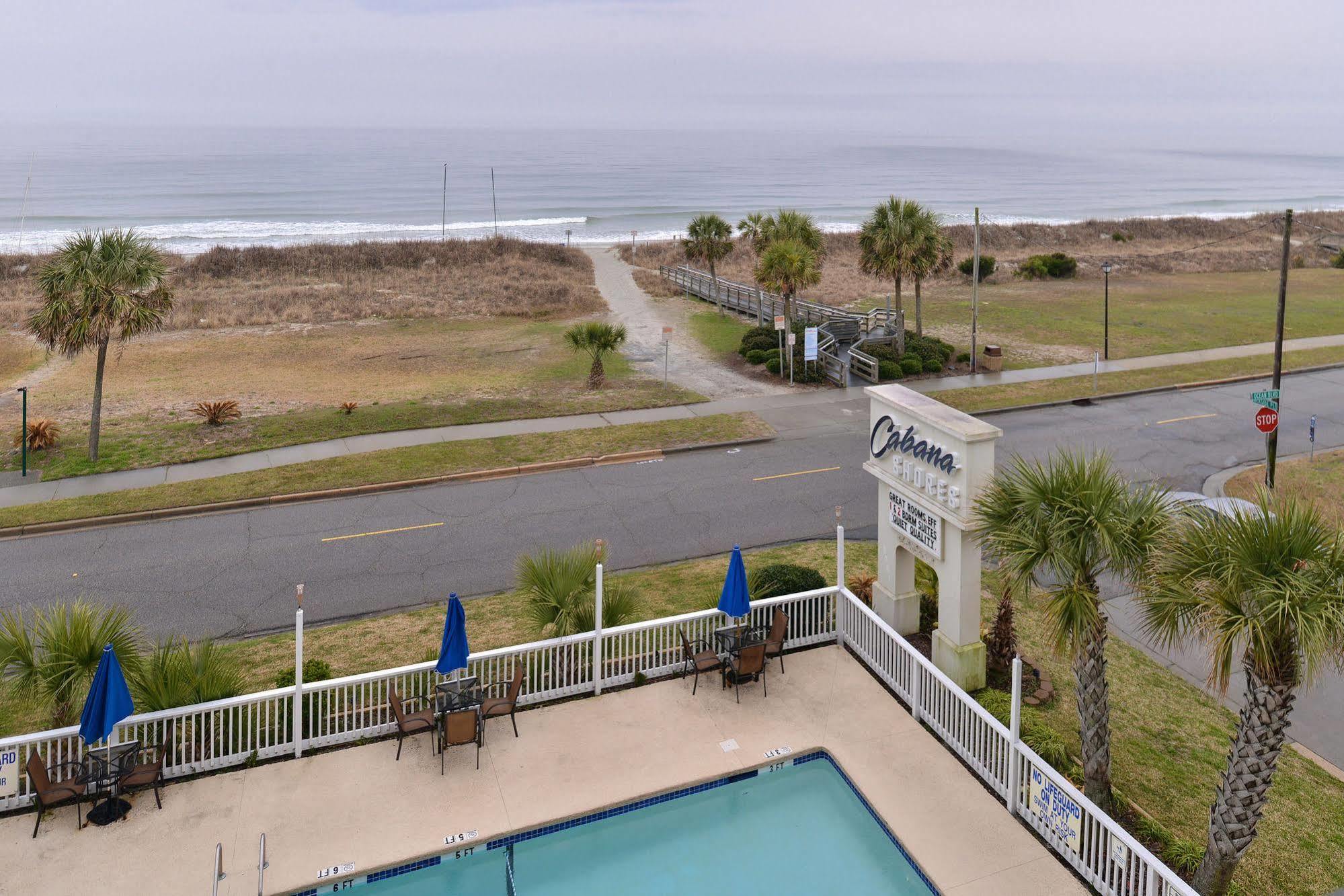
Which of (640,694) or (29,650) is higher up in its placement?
(29,650)

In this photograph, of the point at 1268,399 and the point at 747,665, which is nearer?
the point at 747,665

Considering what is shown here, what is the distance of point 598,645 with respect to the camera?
39.8ft

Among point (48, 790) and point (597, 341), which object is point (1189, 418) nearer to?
point (597, 341)

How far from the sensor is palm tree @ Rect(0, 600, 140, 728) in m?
10.4

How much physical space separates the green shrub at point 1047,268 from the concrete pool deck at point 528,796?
4800cm

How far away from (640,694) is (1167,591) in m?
6.69

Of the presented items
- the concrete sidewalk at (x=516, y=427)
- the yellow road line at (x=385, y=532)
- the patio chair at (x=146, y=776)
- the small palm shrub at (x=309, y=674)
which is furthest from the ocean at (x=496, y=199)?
the patio chair at (x=146, y=776)

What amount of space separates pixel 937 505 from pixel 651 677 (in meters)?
4.50

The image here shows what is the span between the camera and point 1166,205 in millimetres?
137875

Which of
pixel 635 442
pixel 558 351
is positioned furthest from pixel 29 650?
pixel 558 351

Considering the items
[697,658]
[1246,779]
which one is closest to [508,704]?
[697,658]

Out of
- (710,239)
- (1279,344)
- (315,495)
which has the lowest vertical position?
(315,495)

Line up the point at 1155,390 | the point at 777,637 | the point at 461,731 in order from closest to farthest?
the point at 461,731, the point at 777,637, the point at 1155,390

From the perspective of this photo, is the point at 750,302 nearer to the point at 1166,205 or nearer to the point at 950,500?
the point at 950,500
